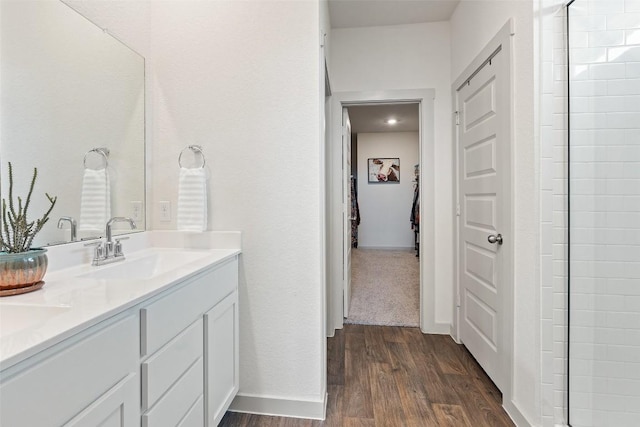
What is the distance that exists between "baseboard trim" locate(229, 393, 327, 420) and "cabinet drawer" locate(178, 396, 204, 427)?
1.49ft

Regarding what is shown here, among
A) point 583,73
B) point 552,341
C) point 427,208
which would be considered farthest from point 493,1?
point 552,341

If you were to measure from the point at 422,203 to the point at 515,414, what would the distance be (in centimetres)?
163

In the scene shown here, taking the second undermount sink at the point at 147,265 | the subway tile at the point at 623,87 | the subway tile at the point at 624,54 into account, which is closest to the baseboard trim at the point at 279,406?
the second undermount sink at the point at 147,265

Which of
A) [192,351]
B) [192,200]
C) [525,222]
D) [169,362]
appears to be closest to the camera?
[169,362]

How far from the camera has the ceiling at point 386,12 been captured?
2498 millimetres

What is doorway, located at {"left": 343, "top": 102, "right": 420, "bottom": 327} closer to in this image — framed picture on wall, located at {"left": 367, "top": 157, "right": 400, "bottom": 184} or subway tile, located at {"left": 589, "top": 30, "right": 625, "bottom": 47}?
framed picture on wall, located at {"left": 367, "top": 157, "right": 400, "bottom": 184}

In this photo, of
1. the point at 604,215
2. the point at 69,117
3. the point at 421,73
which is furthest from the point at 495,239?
the point at 69,117

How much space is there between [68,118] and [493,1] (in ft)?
7.60

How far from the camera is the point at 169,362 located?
105cm

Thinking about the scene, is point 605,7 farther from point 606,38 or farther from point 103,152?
point 103,152

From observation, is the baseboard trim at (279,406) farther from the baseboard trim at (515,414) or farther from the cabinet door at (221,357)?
the baseboard trim at (515,414)

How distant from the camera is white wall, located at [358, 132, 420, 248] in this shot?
22.5 ft

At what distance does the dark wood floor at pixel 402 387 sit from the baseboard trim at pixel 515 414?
0.03m

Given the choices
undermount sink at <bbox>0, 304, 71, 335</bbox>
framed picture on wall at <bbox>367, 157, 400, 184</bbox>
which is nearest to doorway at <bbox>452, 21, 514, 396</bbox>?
undermount sink at <bbox>0, 304, 71, 335</bbox>
